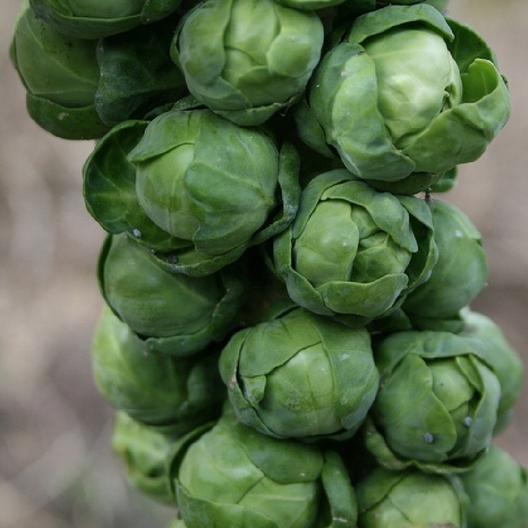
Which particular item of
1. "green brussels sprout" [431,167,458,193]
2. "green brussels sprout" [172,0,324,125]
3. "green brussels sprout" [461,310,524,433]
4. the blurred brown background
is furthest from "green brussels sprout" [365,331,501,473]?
the blurred brown background

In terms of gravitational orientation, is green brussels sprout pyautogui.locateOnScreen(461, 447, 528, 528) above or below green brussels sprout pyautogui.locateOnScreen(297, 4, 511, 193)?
below

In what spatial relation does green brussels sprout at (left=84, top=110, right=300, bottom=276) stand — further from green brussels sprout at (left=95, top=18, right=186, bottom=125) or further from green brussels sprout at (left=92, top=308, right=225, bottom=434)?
green brussels sprout at (left=92, top=308, right=225, bottom=434)

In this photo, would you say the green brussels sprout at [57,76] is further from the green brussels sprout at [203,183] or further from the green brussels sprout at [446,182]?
the green brussels sprout at [446,182]

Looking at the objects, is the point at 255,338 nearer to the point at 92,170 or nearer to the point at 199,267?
the point at 199,267

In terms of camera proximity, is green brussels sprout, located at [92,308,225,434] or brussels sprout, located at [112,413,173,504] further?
brussels sprout, located at [112,413,173,504]

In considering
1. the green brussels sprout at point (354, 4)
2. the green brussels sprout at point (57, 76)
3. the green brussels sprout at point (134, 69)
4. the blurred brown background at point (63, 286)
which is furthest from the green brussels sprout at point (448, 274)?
the blurred brown background at point (63, 286)

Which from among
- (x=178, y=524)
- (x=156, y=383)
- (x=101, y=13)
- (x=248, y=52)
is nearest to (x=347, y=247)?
(x=248, y=52)

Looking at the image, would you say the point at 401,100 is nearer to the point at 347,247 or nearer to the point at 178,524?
the point at 347,247
